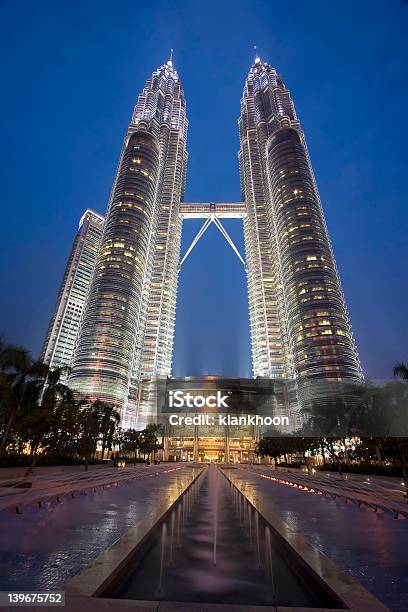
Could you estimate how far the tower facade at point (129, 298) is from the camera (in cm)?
13562

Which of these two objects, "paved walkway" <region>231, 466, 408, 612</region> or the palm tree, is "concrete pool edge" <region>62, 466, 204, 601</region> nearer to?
"paved walkway" <region>231, 466, 408, 612</region>

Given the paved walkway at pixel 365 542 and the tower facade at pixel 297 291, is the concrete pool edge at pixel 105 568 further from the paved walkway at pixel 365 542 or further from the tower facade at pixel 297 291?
the tower facade at pixel 297 291

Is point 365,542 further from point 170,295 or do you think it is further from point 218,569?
point 170,295

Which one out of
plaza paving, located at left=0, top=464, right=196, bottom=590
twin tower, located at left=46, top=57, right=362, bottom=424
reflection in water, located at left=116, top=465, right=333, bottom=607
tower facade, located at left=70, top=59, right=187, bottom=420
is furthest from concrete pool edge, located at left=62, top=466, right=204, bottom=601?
tower facade, located at left=70, top=59, right=187, bottom=420

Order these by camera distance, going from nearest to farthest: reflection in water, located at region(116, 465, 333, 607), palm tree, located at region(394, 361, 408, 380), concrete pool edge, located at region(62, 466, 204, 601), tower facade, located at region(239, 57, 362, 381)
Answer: concrete pool edge, located at region(62, 466, 204, 601) < reflection in water, located at region(116, 465, 333, 607) < palm tree, located at region(394, 361, 408, 380) < tower facade, located at region(239, 57, 362, 381)

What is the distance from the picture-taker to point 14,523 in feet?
32.3

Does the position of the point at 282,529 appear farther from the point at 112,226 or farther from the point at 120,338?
the point at 112,226

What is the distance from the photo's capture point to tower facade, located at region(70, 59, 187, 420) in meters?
136

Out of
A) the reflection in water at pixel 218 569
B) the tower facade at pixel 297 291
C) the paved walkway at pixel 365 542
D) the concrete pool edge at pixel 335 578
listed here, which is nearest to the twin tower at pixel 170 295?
the tower facade at pixel 297 291

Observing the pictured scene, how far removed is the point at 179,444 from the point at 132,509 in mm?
143806

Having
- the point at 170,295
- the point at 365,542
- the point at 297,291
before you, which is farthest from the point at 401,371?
the point at 170,295

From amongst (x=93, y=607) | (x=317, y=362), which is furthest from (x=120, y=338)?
(x=93, y=607)

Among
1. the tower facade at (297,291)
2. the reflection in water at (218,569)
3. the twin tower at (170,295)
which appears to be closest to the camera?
the reflection in water at (218,569)

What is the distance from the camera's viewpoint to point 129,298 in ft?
490
